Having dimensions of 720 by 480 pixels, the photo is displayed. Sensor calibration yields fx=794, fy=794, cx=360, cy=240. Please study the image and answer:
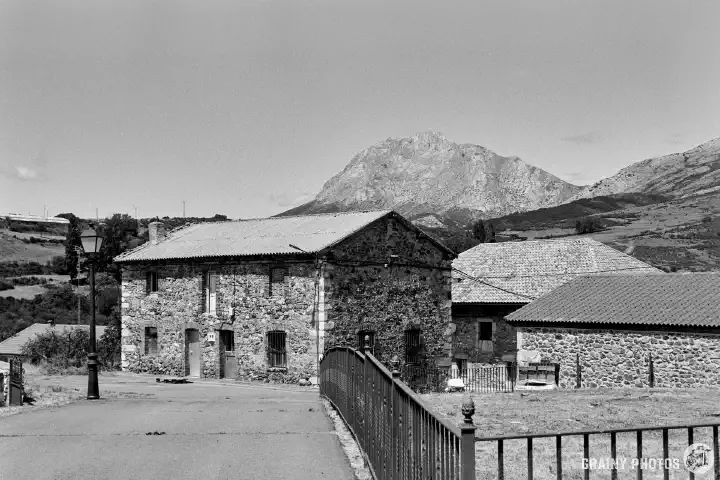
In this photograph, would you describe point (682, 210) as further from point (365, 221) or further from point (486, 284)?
point (365, 221)

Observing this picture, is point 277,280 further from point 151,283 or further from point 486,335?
point 486,335

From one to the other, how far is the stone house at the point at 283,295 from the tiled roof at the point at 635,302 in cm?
548

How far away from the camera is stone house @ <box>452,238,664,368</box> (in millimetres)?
36125

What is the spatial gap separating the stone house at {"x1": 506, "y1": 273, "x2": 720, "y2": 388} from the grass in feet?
8.46

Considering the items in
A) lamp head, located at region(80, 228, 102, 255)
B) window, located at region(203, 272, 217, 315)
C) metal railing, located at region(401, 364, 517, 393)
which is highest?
lamp head, located at region(80, 228, 102, 255)

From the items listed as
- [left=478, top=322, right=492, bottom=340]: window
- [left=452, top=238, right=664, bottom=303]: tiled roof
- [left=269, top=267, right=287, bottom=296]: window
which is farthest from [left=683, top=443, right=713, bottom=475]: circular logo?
[left=478, top=322, right=492, bottom=340]: window

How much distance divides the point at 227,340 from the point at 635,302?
14860 mm

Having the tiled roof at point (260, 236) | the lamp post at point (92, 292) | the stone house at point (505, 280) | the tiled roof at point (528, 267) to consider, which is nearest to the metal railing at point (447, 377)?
the stone house at point (505, 280)

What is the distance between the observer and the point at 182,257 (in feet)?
102

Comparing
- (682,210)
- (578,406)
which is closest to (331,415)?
(578,406)

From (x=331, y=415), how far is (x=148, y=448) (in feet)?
12.8

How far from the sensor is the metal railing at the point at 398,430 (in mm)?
4988

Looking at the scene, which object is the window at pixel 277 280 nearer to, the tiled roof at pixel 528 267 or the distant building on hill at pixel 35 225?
the tiled roof at pixel 528 267

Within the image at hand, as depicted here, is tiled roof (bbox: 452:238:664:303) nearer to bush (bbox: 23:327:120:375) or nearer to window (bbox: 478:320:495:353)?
window (bbox: 478:320:495:353)
